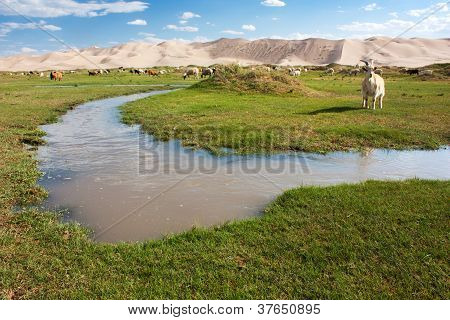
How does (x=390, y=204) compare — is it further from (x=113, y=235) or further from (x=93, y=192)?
(x=93, y=192)

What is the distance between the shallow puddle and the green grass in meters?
0.75

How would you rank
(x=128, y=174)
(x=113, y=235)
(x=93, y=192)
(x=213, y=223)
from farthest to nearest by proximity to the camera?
(x=128, y=174) → (x=93, y=192) → (x=213, y=223) → (x=113, y=235)

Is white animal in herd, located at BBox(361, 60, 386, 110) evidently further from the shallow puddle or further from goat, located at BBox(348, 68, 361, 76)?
goat, located at BBox(348, 68, 361, 76)

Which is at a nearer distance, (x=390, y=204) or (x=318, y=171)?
(x=390, y=204)

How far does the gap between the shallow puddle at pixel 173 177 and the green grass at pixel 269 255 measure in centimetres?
75

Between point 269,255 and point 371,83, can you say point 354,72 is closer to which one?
point 371,83

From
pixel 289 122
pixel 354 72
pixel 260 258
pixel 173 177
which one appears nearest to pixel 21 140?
pixel 173 177

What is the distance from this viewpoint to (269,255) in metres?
6.35

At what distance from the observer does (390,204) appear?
814 cm

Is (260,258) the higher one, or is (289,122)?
(289,122)

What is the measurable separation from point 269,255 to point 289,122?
13.0 meters

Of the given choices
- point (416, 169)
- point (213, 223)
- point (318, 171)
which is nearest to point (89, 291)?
point (213, 223)

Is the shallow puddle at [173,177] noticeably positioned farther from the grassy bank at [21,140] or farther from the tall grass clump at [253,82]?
the tall grass clump at [253,82]

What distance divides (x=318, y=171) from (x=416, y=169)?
308 cm
